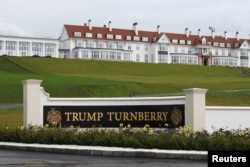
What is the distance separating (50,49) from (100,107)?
114428mm

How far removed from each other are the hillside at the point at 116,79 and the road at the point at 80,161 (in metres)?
29.0

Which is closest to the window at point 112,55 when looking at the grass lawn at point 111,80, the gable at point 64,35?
the gable at point 64,35

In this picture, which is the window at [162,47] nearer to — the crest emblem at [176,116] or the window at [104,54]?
the window at [104,54]

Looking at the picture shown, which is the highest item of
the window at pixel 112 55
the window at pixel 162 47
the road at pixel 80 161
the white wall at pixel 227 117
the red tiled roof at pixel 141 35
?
the red tiled roof at pixel 141 35

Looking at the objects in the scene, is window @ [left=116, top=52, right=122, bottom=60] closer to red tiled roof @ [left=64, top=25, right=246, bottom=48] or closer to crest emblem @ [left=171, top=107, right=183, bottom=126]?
red tiled roof @ [left=64, top=25, right=246, bottom=48]

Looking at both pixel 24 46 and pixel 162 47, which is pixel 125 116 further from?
pixel 162 47

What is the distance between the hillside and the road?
95.2ft

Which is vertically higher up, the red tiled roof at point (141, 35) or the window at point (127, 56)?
the red tiled roof at point (141, 35)

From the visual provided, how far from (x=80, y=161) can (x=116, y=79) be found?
5755 centimetres

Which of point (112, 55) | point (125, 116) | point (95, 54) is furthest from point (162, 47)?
point (125, 116)

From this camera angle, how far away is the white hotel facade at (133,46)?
133 metres

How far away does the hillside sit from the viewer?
5200 cm

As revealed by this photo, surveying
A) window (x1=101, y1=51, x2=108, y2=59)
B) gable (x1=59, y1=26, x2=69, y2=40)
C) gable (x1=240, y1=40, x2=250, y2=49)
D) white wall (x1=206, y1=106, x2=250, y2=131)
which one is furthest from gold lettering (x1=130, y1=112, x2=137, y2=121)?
gable (x1=240, y1=40, x2=250, y2=49)

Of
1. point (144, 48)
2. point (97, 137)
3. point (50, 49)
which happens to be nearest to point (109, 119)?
point (97, 137)
